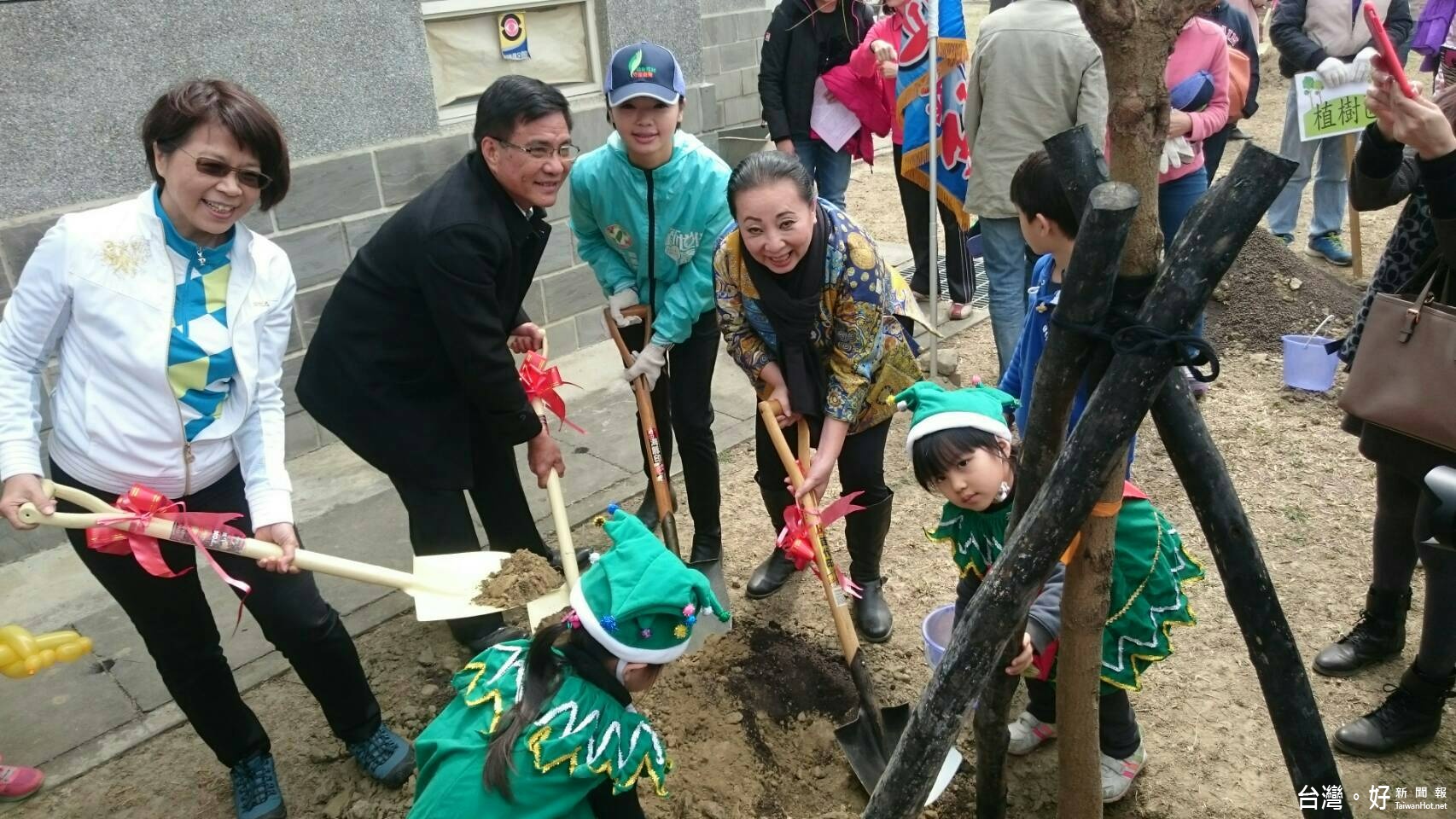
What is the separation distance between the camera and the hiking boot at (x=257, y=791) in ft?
9.09

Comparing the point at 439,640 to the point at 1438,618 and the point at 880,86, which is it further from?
the point at 880,86

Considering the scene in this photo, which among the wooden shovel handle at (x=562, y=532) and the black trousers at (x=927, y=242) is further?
the black trousers at (x=927, y=242)

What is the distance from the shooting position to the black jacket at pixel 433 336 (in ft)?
9.11

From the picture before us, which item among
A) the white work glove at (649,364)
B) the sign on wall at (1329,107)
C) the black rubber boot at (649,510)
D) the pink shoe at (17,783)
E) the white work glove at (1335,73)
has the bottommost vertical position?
the black rubber boot at (649,510)

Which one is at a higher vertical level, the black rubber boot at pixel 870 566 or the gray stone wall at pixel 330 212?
the gray stone wall at pixel 330 212

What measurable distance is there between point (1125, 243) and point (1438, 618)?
1776 mm

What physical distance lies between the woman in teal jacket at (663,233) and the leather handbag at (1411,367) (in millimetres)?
1963

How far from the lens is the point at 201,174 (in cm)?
230

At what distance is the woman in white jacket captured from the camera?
7.55 ft

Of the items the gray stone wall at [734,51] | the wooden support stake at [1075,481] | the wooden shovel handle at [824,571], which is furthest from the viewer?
the gray stone wall at [734,51]

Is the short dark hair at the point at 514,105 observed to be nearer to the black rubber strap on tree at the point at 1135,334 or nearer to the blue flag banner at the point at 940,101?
the black rubber strap on tree at the point at 1135,334

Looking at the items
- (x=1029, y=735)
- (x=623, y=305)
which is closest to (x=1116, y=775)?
(x=1029, y=735)

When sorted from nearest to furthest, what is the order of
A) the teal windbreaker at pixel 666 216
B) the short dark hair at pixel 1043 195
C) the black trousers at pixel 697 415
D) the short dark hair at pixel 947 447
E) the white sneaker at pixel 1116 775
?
the short dark hair at pixel 1043 195 → the short dark hair at pixel 947 447 → the white sneaker at pixel 1116 775 → the teal windbreaker at pixel 666 216 → the black trousers at pixel 697 415

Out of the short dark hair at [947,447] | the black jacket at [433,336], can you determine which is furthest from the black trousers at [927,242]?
the short dark hair at [947,447]
